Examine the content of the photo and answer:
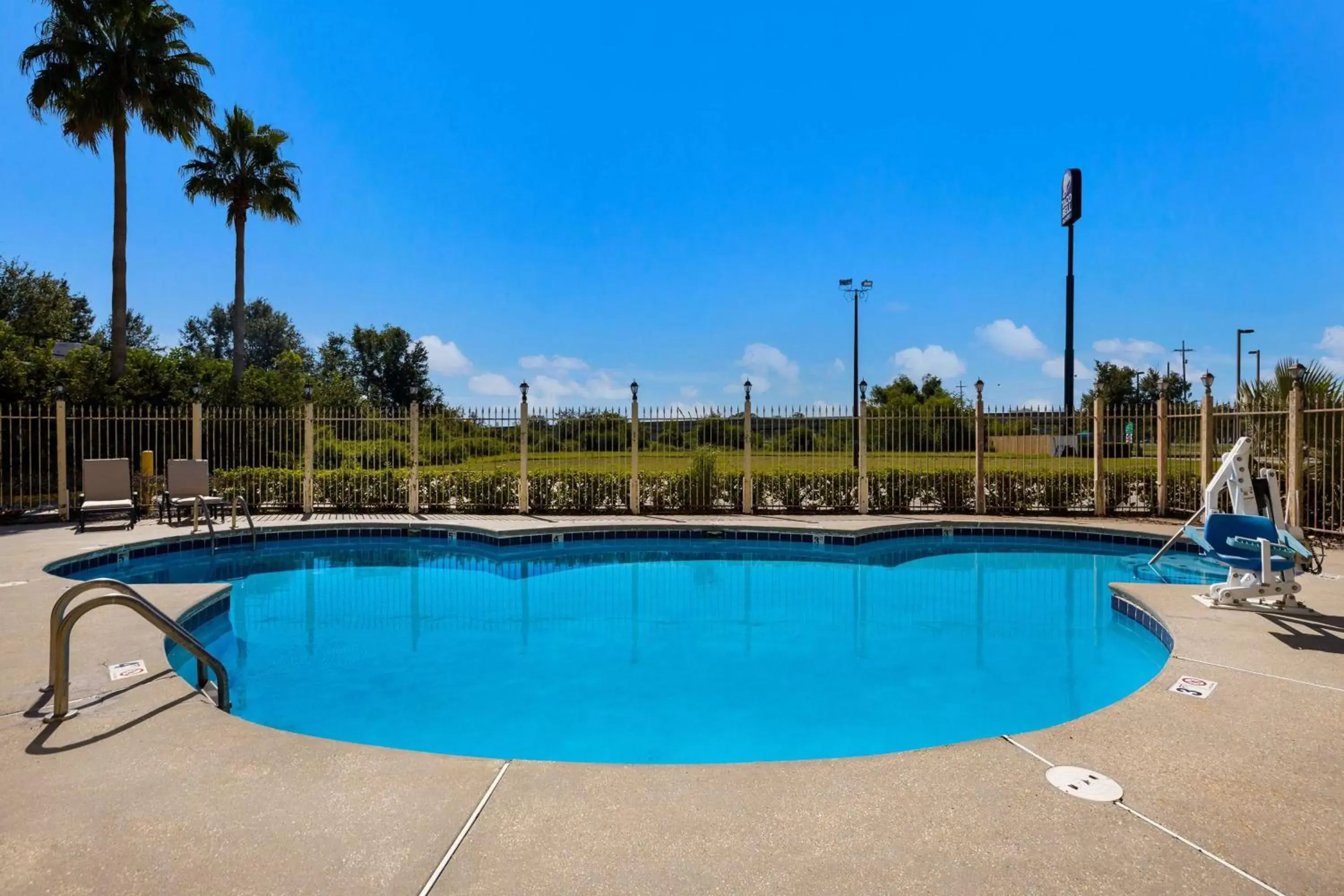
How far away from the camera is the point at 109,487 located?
33.8 feet

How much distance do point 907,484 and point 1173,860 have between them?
11020 millimetres

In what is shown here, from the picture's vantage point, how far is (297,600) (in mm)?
7453

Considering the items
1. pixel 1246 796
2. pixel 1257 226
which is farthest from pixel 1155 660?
pixel 1257 226

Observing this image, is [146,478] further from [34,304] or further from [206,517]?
[34,304]

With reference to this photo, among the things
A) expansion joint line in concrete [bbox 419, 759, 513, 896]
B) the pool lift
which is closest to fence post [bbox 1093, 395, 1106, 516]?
the pool lift

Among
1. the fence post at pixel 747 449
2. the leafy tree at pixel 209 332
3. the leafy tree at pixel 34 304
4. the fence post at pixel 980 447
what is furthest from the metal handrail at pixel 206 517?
the leafy tree at pixel 209 332

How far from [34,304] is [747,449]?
2857 cm

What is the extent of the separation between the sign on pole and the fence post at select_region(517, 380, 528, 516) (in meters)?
18.0

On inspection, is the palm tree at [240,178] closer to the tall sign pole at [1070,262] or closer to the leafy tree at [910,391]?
the tall sign pole at [1070,262]

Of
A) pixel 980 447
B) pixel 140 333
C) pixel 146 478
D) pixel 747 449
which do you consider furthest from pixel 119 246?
pixel 140 333

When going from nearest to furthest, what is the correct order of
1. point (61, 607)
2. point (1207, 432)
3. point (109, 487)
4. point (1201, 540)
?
1. point (61, 607)
2. point (1201, 540)
3. point (109, 487)
4. point (1207, 432)

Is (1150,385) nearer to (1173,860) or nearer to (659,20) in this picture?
(659,20)

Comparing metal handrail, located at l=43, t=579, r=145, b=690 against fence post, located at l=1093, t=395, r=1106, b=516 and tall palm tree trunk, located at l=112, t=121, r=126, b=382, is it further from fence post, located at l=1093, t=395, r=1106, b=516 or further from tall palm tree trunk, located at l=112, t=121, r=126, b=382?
tall palm tree trunk, located at l=112, t=121, r=126, b=382

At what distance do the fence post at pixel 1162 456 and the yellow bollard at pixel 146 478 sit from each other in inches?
646
